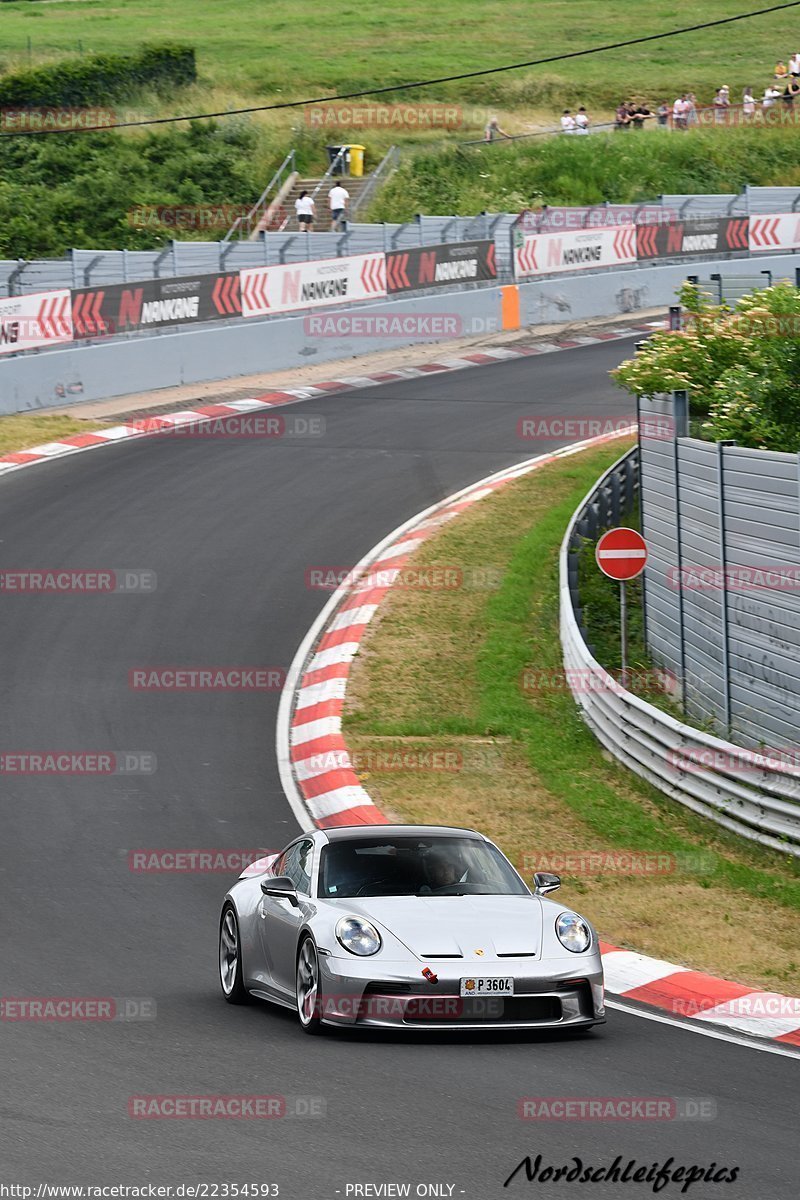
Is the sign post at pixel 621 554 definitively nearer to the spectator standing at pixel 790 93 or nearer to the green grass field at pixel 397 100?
the green grass field at pixel 397 100

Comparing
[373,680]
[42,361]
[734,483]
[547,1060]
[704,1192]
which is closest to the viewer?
[704,1192]

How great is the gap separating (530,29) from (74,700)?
Result: 74.2 m

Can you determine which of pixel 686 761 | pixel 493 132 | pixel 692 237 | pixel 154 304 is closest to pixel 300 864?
pixel 686 761

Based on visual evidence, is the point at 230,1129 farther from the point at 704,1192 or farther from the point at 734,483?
the point at 734,483

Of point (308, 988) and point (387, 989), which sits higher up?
point (387, 989)

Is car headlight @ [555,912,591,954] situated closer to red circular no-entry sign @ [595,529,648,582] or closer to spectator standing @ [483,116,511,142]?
red circular no-entry sign @ [595,529,648,582]

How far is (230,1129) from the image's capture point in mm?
7191

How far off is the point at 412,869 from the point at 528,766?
22.1 ft

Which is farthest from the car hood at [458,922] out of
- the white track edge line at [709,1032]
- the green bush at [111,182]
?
the green bush at [111,182]

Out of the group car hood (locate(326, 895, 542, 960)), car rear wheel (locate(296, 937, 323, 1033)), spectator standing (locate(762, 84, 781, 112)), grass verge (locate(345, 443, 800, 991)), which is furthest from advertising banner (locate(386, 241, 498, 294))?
car rear wheel (locate(296, 937, 323, 1033))

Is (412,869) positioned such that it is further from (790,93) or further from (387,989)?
(790,93)

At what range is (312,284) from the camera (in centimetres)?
3569

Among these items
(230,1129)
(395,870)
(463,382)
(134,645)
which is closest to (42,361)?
(463,382)

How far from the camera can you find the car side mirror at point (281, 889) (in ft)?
31.6
